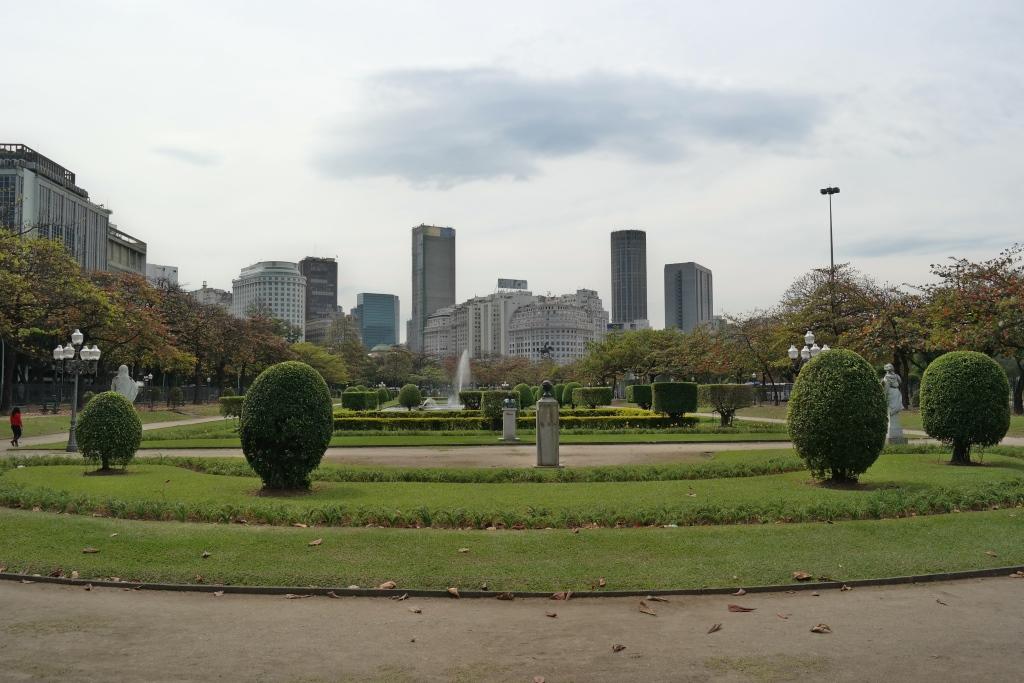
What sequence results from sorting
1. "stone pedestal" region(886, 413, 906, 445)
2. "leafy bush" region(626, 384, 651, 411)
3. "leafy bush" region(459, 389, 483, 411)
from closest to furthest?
"stone pedestal" region(886, 413, 906, 445)
"leafy bush" region(459, 389, 483, 411)
"leafy bush" region(626, 384, 651, 411)

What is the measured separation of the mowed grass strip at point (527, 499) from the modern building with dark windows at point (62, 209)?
76613 mm

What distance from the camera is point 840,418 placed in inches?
558

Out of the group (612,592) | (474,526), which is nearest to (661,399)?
(474,526)

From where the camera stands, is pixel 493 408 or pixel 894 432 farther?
pixel 493 408

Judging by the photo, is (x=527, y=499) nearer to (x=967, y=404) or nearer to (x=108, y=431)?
(x=108, y=431)

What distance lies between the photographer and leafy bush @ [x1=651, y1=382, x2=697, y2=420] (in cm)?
3553

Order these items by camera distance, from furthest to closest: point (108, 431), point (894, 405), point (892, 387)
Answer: point (894, 405) → point (892, 387) → point (108, 431)

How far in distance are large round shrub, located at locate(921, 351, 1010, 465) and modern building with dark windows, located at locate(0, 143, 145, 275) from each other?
82.5m

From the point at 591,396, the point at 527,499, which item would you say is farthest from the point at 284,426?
the point at 591,396

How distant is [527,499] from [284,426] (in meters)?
4.43

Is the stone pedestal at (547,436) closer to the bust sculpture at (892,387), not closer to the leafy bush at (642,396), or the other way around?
the bust sculpture at (892,387)

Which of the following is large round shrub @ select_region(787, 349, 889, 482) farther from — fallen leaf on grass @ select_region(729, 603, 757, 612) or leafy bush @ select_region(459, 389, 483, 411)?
leafy bush @ select_region(459, 389, 483, 411)

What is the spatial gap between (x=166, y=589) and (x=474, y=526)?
13.2 ft

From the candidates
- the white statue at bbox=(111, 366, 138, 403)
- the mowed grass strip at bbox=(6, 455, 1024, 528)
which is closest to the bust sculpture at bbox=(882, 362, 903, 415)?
the mowed grass strip at bbox=(6, 455, 1024, 528)
